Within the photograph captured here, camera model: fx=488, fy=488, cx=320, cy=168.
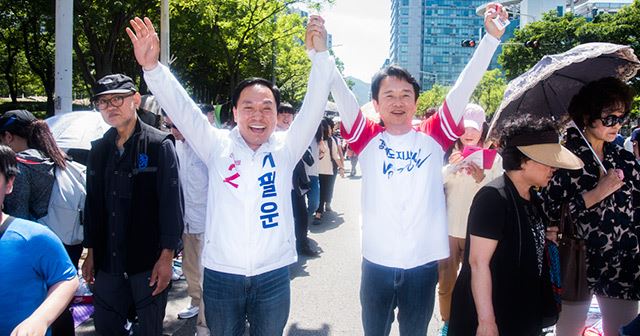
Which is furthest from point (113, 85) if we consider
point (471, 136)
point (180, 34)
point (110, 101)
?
point (180, 34)

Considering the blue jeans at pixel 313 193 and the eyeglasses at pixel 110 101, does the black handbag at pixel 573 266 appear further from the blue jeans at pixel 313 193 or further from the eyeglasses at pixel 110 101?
the blue jeans at pixel 313 193

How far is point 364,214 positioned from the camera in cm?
268

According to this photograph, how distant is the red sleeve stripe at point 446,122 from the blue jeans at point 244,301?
1133 millimetres

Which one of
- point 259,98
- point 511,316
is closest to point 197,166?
point 259,98

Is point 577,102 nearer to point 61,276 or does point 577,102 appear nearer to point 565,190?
point 565,190

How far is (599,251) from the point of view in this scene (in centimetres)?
280

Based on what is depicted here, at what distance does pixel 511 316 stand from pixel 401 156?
933mm

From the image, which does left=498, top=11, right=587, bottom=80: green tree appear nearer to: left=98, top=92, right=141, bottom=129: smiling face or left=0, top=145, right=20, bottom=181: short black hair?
left=98, top=92, right=141, bottom=129: smiling face

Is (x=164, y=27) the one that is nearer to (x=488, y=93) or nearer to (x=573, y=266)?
(x=573, y=266)

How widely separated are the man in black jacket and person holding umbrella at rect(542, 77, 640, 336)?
223cm

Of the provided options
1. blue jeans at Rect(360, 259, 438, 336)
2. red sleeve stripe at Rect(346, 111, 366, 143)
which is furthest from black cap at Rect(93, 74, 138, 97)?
blue jeans at Rect(360, 259, 438, 336)

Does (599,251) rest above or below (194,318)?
above

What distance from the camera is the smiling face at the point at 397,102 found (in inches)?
102

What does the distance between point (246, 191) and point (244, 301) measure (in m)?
0.55
